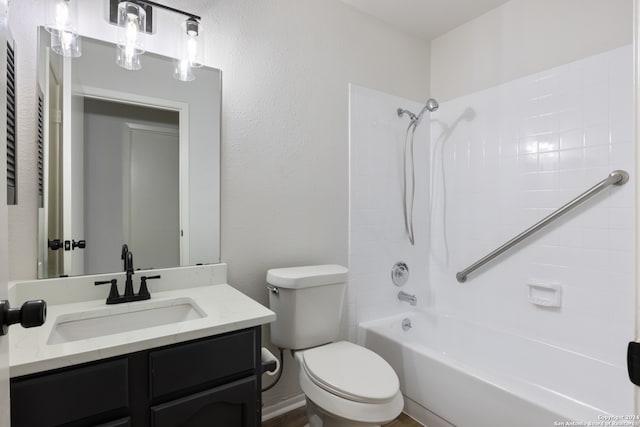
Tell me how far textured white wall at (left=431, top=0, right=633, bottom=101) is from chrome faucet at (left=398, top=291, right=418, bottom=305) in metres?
1.46

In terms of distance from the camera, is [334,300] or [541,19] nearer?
[334,300]

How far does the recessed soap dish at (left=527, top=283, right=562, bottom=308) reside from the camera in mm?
1876

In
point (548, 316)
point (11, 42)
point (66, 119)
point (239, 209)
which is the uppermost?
point (11, 42)

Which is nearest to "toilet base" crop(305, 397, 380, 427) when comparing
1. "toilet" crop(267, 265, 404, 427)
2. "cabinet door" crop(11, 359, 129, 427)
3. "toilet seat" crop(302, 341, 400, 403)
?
"toilet" crop(267, 265, 404, 427)

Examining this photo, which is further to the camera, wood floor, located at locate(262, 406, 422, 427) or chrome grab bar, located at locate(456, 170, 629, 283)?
wood floor, located at locate(262, 406, 422, 427)

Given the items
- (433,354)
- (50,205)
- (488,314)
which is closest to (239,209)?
(50,205)

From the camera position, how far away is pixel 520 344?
6.49 feet

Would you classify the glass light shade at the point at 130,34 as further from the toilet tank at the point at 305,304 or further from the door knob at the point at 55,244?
the toilet tank at the point at 305,304

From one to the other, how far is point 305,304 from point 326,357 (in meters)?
0.26

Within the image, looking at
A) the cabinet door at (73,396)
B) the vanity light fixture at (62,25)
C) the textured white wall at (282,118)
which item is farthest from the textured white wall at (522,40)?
the cabinet door at (73,396)

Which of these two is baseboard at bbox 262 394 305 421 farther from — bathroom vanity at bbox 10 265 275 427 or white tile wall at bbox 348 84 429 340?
bathroom vanity at bbox 10 265 275 427

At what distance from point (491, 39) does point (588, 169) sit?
3.45ft

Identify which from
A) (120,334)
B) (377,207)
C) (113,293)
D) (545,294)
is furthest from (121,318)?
(545,294)

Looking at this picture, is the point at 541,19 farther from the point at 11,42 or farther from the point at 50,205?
the point at 50,205
